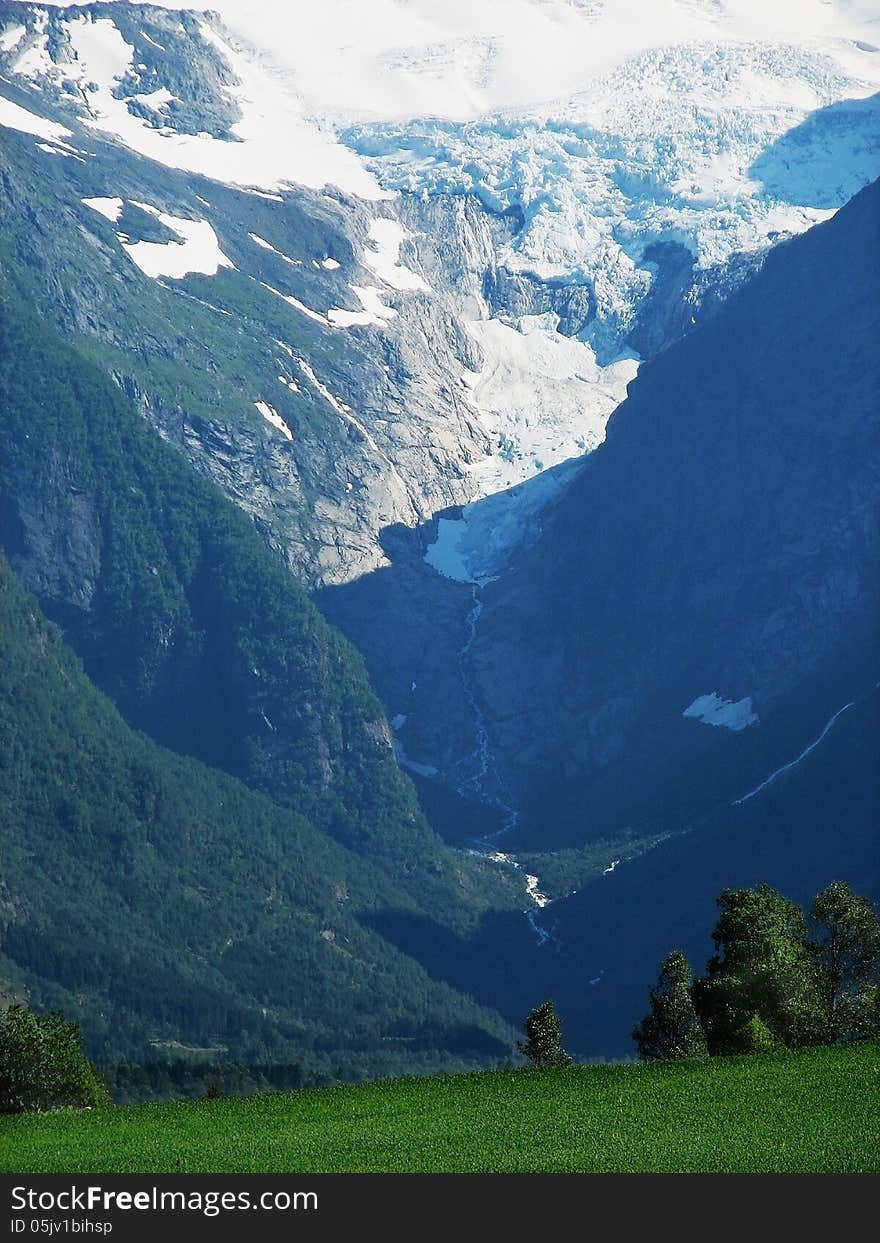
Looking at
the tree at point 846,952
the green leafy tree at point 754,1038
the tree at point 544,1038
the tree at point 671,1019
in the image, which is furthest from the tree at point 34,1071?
the tree at point 846,952

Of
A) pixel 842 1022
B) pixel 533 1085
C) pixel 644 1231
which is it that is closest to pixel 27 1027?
pixel 533 1085

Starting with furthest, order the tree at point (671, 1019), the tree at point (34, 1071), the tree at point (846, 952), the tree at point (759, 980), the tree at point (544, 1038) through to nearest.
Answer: the tree at point (544, 1038)
the tree at point (671, 1019)
the tree at point (846, 952)
the tree at point (759, 980)
the tree at point (34, 1071)

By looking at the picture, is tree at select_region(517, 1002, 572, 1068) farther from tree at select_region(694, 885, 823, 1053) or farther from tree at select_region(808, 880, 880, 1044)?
tree at select_region(808, 880, 880, 1044)

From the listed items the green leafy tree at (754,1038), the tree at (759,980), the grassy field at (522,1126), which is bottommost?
the grassy field at (522,1126)

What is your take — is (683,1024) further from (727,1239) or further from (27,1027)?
(727,1239)

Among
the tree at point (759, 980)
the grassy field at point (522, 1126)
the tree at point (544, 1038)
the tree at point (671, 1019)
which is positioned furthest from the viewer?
the tree at point (544, 1038)

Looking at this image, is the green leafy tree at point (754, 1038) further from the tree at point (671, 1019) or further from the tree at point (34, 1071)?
the tree at point (34, 1071)

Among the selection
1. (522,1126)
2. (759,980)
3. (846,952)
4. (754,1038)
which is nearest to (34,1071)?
(522,1126)
